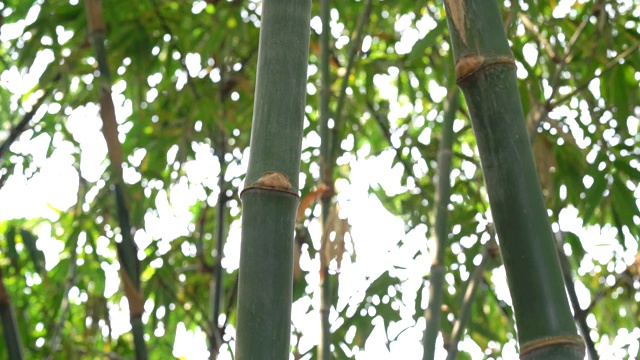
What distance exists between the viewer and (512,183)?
29.4 inches

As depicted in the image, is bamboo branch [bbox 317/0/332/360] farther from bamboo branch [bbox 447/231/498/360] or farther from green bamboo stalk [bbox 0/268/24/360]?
green bamboo stalk [bbox 0/268/24/360]

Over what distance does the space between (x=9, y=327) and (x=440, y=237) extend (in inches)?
26.5

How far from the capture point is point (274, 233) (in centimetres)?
78

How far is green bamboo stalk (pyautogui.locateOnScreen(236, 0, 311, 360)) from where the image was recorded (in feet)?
2.48

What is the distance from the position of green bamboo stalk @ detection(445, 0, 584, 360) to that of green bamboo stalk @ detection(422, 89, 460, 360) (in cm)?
49

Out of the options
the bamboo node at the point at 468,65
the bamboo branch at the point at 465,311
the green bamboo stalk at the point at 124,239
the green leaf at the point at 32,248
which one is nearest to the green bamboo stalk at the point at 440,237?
the bamboo branch at the point at 465,311

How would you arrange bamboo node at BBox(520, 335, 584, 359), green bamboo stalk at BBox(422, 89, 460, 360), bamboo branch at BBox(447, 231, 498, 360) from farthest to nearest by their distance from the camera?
bamboo branch at BBox(447, 231, 498, 360), green bamboo stalk at BBox(422, 89, 460, 360), bamboo node at BBox(520, 335, 584, 359)

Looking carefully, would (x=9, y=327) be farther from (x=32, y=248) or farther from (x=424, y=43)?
(x=424, y=43)

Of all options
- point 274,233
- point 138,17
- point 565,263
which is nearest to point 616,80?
point 565,263

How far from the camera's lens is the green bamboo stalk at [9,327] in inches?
54.5

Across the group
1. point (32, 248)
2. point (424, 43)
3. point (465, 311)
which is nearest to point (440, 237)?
point (465, 311)

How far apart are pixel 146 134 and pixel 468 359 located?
1006 mm

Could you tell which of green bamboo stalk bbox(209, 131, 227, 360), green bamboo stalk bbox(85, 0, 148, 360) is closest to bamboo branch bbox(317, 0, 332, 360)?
green bamboo stalk bbox(85, 0, 148, 360)

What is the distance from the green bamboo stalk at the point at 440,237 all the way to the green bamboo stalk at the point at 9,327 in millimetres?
617
